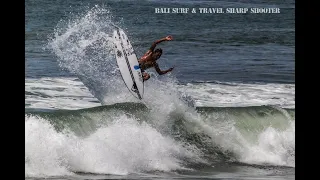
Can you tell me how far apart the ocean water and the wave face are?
0.07 ft

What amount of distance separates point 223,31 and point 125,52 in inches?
221

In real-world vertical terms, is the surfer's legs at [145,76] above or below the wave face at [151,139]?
above

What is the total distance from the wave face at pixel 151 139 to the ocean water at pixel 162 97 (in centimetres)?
2

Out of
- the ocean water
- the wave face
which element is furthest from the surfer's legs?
the wave face

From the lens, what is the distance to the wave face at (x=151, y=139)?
484 inches

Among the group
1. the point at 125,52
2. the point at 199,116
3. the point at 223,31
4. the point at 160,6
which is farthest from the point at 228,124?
the point at 223,31

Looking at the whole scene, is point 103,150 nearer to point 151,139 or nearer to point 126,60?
point 151,139

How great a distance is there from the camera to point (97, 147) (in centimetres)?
1277

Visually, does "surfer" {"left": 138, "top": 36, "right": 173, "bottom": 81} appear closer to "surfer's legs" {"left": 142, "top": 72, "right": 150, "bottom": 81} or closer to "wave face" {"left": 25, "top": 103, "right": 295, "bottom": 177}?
"surfer's legs" {"left": 142, "top": 72, "right": 150, "bottom": 81}

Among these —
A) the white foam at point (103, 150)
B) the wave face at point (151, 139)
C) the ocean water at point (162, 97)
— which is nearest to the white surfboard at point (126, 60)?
the ocean water at point (162, 97)

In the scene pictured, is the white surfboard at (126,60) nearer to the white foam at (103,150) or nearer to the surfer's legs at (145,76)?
the surfer's legs at (145,76)

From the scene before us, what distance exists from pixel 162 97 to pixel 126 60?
1078 millimetres

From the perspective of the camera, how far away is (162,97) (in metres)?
14.8
